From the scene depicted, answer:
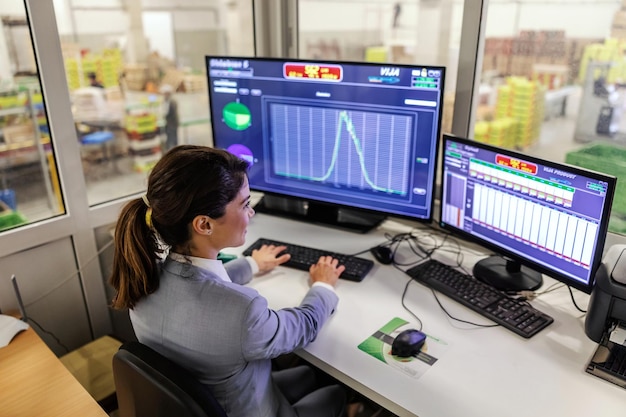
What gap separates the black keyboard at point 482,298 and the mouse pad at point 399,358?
19 cm

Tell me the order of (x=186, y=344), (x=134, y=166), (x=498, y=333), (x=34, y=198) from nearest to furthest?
1. (x=186, y=344)
2. (x=498, y=333)
3. (x=34, y=198)
4. (x=134, y=166)

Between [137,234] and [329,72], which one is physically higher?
[329,72]

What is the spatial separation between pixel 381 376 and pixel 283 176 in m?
0.98

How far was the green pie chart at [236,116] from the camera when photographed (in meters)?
1.85

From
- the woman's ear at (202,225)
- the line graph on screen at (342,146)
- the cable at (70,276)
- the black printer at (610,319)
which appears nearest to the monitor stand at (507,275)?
the black printer at (610,319)

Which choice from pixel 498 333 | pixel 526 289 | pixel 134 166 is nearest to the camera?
pixel 498 333

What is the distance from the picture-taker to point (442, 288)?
142cm

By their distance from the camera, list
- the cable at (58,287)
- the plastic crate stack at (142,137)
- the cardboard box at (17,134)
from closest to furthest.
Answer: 1. the cable at (58,287)
2. the cardboard box at (17,134)
3. the plastic crate stack at (142,137)

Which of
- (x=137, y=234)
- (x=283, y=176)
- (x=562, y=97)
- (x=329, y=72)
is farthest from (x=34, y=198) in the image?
(x=562, y=97)

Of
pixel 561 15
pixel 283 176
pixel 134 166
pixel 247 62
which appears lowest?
pixel 134 166

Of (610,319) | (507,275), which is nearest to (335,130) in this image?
(507,275)

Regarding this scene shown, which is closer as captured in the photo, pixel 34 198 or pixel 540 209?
pixel 540 209

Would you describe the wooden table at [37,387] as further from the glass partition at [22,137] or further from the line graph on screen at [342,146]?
the line graph on screen at [342,146]

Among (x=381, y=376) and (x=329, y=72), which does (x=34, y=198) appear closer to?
(x=329, y=72)
